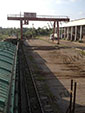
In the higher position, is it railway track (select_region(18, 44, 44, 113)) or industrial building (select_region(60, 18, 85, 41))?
industrial building (select_region(60, 18, 85, 41))

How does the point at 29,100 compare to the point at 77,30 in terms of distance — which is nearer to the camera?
the point at 29,100

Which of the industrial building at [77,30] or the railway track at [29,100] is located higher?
the industrial building at [77,30]

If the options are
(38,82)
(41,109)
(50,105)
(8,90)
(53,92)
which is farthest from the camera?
(38,82)

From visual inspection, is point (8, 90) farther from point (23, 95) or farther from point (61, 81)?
point (61, 81)

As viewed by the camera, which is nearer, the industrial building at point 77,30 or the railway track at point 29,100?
the railway track at point 29,100

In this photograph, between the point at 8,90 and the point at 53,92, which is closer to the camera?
the point at 8,90

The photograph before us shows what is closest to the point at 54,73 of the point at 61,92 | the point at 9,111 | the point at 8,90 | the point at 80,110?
the point at 61,92

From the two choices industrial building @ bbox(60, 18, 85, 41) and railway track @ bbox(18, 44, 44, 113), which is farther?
industrial building @ bbox(60, 18, 85, 41)

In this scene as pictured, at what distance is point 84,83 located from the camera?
15.6 meters

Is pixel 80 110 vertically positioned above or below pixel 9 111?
below

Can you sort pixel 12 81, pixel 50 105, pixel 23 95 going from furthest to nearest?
pixel 23 95
pixel 50 105
pixel 12 81

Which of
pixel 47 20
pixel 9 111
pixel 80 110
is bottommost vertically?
pixel 80 110

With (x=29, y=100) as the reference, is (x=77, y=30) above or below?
above

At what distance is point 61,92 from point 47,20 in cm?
3471
